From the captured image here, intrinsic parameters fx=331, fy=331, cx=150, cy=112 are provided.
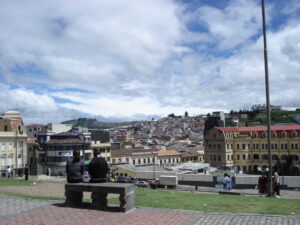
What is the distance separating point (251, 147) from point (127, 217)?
5918 cm

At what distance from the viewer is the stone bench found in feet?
37.3

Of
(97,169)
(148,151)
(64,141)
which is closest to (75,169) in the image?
(97,169)

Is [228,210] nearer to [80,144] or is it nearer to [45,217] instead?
[45,217]

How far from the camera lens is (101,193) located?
1204 centimetres

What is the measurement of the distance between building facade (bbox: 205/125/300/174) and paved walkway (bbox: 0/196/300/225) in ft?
176

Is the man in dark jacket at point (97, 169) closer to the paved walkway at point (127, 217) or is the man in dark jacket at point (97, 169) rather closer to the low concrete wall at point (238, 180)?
the paved walkway at point (127, 217)

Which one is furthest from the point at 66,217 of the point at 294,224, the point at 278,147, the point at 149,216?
the point at 278,147

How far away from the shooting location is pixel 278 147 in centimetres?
6162

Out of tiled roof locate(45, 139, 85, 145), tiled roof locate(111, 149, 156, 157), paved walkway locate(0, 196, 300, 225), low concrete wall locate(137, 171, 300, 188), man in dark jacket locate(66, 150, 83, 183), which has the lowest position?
low concrete wall locate(137, 171, 300, 188)

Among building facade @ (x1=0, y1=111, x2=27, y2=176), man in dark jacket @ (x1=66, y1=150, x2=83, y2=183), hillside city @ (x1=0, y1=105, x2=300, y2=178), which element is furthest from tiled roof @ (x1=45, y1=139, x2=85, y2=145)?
man in dark jacket @ (x1=66, y1=150, x2=83, y2=183)

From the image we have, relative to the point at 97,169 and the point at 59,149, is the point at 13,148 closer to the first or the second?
the point at 59,149

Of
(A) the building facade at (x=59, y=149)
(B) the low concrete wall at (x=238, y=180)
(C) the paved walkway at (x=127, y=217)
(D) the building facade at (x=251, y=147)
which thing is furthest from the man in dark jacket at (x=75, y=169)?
(D) the building facade at (x=251, y=147)

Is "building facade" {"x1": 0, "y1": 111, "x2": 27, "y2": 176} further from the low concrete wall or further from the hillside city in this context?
the low concrete wall

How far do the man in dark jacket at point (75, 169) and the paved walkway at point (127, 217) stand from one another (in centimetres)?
112
